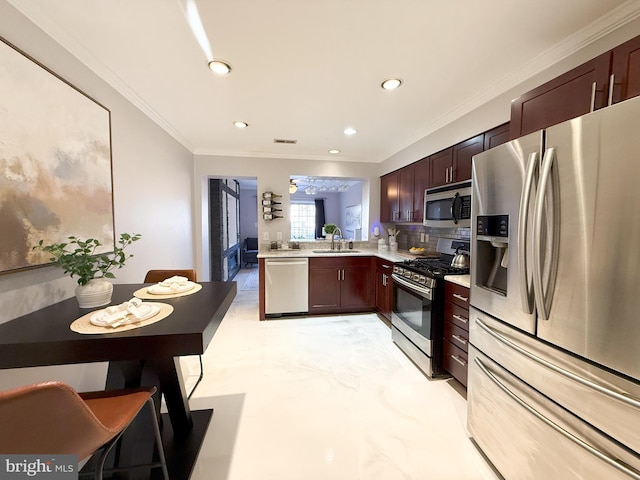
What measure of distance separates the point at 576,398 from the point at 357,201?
21.0ft

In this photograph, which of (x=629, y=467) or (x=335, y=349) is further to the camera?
(x=335, y=349)

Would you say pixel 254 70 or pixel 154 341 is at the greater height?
pixel 254 70

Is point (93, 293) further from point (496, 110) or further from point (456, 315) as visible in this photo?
point (496, 110)

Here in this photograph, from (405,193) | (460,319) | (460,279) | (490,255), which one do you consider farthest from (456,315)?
(405,193)

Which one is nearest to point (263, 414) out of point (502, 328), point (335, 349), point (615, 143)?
point (335, 349)

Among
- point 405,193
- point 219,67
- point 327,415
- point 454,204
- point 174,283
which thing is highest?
point 219,67

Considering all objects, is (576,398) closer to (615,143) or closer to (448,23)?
(615,143)

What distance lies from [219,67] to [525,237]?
83.2 inches

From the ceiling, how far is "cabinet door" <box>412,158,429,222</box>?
1.98ft

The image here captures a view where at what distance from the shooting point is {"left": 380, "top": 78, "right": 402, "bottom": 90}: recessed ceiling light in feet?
6.28

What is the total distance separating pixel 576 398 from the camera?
98 cm

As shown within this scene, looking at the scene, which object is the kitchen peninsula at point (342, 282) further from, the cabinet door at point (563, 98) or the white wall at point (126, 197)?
the cabinet door at point (563, 98)

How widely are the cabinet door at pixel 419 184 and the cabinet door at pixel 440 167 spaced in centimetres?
9

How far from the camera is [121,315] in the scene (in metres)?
1.06
